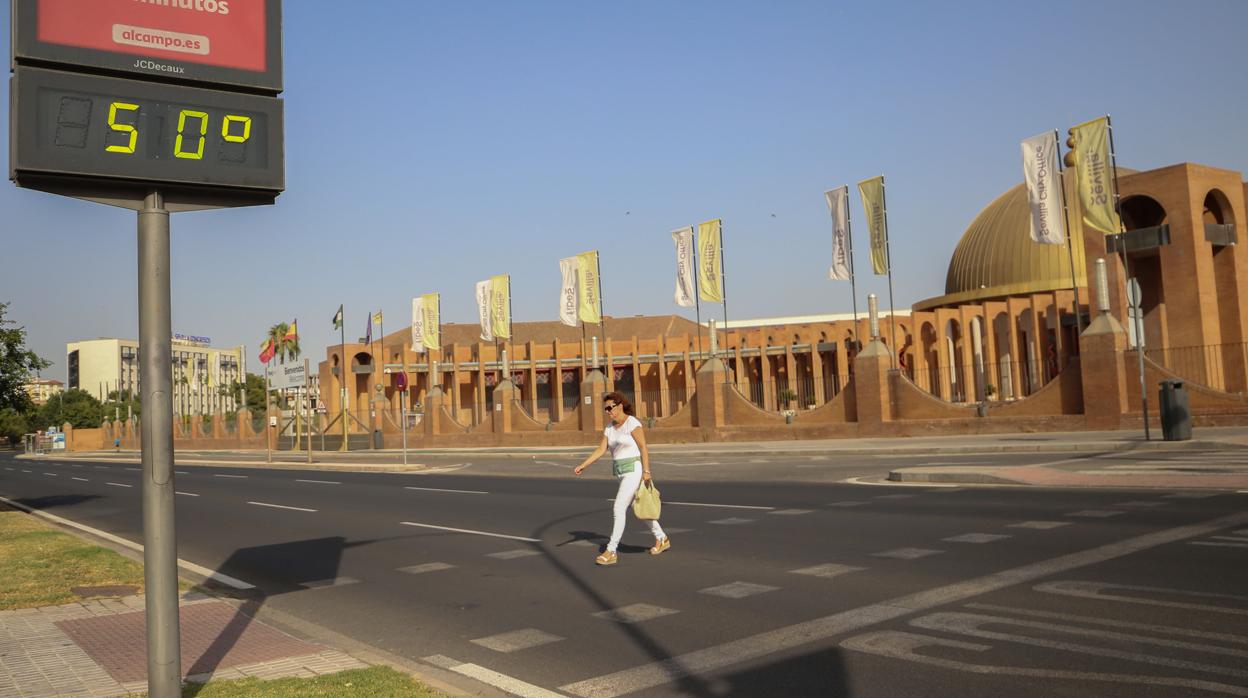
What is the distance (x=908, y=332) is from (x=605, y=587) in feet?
179

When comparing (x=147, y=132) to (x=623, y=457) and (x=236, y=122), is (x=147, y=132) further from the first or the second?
(x=623, y=457)

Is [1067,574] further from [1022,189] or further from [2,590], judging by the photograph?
[1022,189]

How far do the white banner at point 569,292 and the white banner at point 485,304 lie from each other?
553 cm

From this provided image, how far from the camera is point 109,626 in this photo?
8.11 metres

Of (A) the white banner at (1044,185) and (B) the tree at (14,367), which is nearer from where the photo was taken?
(B) the tree at (14,367)

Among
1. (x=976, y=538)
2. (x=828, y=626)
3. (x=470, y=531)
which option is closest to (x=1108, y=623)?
(x=828, y=626)

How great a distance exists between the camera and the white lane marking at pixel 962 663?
209 inches

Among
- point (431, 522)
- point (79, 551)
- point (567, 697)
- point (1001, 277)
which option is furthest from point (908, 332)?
point (567, 697)

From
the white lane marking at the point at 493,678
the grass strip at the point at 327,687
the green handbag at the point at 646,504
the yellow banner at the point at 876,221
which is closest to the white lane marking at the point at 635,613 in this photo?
the white lane marking at the point at 493,678

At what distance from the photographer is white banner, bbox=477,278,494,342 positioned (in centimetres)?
5131

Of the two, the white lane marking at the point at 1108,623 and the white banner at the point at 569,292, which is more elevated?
the white banner at the point at 569,292

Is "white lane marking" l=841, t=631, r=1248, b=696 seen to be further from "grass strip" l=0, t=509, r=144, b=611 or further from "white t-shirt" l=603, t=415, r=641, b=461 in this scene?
"grass strip" l=0, t=509, r=144, b=611

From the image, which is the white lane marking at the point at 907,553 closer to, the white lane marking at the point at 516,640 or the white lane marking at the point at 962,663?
the white lane marking at the point at 962,663

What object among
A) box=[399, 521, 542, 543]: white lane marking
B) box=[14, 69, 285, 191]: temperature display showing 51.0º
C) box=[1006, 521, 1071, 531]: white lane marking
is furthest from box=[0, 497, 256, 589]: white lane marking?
box=[1006, 521, 1071, 531]: white lane marking
